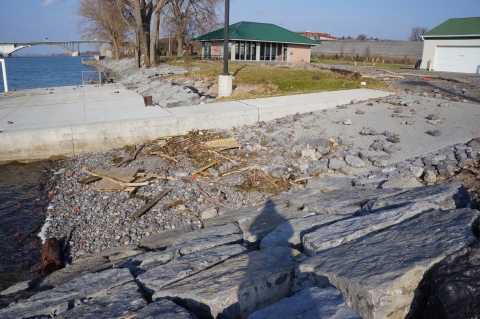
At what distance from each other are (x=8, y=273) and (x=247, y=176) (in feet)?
15.1

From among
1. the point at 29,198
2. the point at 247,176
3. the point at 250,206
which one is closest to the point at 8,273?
the point at 29,198

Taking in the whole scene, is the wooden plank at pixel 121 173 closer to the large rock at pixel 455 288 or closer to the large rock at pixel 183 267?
the large rock at pixel 183 267

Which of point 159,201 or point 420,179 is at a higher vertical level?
point 420,179

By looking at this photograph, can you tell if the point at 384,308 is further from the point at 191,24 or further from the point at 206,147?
the point at 191,24

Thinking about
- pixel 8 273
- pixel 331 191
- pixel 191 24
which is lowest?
pixel 8 273

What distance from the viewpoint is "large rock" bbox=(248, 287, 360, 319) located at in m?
2.56

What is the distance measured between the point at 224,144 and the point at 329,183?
11.1ft

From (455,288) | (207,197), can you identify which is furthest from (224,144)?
(455,288)

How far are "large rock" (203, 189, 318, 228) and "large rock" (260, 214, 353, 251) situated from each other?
1.15 m

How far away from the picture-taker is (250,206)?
675cm

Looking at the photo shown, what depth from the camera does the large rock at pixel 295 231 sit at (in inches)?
176

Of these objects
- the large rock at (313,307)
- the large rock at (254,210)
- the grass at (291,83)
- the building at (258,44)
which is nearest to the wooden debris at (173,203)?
the large rock at (254,210)

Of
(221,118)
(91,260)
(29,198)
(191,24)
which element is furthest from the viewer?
(191,24)

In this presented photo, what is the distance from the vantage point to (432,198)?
464cm
